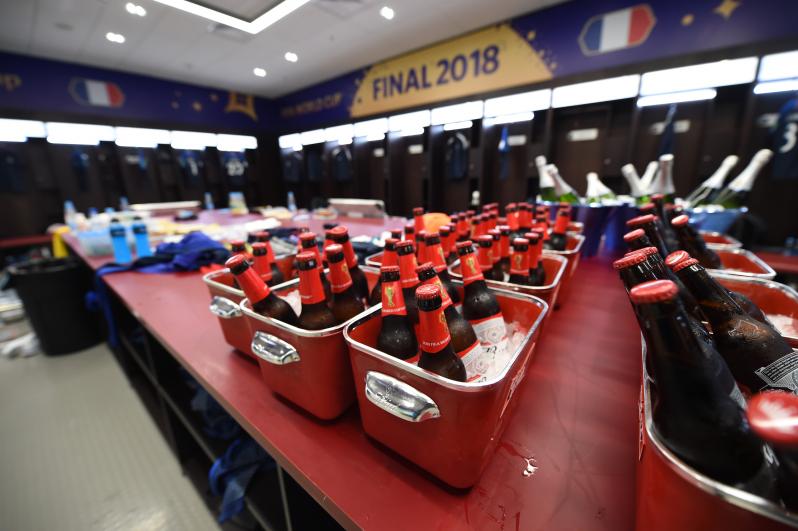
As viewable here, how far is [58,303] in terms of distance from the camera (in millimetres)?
2402

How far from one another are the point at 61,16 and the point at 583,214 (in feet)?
19.0

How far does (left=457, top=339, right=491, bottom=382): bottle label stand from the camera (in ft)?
1.82

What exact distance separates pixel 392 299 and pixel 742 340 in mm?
530

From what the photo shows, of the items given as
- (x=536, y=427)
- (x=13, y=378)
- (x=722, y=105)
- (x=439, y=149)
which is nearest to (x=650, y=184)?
(x=536, y=427)

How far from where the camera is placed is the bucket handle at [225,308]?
745 millimetres

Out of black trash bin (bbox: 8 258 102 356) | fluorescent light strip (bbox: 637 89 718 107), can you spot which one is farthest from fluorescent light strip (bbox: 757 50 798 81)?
black trash bin (bbox: 8 258 102 356)

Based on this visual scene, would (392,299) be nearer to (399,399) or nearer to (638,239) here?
(399,399)

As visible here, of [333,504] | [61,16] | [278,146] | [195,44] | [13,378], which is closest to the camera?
[333,504]

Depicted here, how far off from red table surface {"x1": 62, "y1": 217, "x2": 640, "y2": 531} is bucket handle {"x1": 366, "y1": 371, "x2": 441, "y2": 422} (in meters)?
0.13

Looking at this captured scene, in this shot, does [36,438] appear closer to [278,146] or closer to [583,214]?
[583,214]

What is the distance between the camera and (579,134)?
3838mm

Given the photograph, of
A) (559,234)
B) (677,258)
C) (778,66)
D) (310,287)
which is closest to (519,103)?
(778,66)

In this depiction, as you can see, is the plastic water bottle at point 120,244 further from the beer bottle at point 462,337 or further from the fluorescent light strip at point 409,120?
the fluorescent light strip at point 409,120

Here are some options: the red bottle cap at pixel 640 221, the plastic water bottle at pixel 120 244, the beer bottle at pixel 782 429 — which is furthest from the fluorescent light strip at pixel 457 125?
the beer bottle at pixel 782 429
